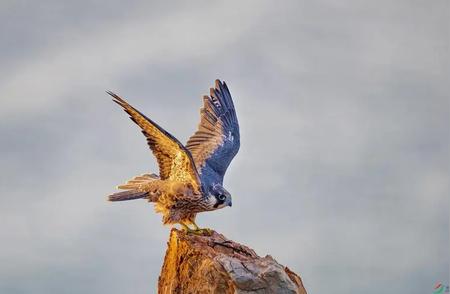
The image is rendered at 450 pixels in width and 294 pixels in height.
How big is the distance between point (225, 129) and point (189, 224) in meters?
3.84

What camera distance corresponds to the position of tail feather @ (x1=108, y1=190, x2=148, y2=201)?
16.7 m

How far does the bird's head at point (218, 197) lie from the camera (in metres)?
16.3

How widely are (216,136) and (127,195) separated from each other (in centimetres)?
317

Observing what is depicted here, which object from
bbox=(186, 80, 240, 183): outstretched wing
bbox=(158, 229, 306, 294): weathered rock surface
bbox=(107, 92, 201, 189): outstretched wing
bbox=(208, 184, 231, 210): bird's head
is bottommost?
bbox=(158, 229, 306, 294): weathered rock surface

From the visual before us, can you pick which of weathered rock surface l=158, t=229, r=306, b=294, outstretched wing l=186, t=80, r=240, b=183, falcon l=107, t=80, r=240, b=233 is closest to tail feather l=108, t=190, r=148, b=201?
falcon l=107, t=80, r=240, b=233

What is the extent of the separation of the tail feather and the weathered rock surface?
7.00ft

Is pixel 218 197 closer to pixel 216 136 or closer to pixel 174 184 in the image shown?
pixel 174 184

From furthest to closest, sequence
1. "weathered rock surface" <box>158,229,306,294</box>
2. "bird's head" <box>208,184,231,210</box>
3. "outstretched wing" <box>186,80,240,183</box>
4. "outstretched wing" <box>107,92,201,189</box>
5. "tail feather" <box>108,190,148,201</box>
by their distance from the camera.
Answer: "outstretched wing" <box>186,80,240,183</box>, "tail feather" <box>108,190,148,201</box>, "bird's head" <box>208,184,231,210</box>, "outstretched wing" <box>107,92,201,189</box>, "weathered rock surface" <box>158,229,306,294</box>

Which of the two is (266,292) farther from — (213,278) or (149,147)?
(149,147)

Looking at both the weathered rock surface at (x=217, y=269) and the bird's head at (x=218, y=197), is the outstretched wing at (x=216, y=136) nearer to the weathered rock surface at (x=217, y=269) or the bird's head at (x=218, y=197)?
the bird's head at (x=218, y=197)

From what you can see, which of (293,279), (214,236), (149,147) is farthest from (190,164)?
(293,279)

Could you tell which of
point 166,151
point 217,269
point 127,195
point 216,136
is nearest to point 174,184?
point 166,151

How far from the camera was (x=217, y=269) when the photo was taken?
12836 millimetres

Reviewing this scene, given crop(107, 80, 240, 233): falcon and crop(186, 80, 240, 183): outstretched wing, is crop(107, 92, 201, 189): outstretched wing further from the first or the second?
crop(186, 80, 240, 183): outstretched wing
